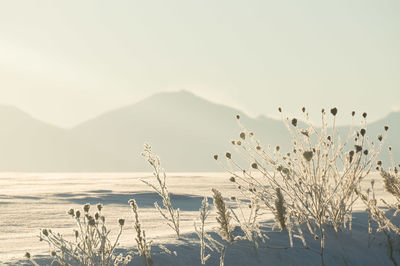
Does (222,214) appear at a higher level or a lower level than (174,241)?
higher

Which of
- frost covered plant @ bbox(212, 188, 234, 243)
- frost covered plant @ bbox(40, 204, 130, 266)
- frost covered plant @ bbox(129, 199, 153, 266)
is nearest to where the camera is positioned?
frost covered plant @ bbox(40, 204, 130, 266)

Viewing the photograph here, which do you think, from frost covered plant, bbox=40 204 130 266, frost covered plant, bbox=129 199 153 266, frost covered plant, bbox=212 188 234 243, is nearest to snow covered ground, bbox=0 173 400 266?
frost covered plant, bbox=212 188 234 243

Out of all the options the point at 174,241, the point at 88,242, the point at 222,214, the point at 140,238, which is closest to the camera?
the point at 88,242

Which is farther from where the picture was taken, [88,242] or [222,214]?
[222,214]

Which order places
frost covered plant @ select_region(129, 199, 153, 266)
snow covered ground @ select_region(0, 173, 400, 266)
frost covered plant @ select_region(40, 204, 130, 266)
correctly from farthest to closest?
snow covered ground @ select_region(0, 173, 400, 266) → frost covered plant @ select_region(129, 199, 153, 266) → frost covered plant @ select_region(40, 204, 130, 266)

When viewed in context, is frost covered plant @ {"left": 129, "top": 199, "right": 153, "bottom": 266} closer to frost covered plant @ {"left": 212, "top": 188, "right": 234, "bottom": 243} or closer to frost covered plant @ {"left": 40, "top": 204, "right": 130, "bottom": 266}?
frost covered plant @ {"left": 40, "top": 204, "right": 130, "bottom": 266}

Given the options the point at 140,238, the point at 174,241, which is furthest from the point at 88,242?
the point at 174,241

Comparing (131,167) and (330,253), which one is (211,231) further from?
(131,167)

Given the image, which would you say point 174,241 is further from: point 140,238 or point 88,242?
point 88,242

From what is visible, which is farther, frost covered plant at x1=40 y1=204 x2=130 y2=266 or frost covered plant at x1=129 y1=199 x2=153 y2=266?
frost covered plant at x1=129 y1=199 x2=153 y2=266

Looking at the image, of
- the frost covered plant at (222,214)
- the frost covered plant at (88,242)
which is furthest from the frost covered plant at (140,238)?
the frost covered plant at (222,214)

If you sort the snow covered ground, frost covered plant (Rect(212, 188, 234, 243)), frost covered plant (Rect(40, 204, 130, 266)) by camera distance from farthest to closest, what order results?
the snow covered ground → frost covered plant (Rect(212, 188, 234, 243)) → frost covered plant (Rect(40, 204, 130, 266))

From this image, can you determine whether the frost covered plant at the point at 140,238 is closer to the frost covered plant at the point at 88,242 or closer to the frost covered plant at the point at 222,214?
the frost covered plant at the point at 88,242

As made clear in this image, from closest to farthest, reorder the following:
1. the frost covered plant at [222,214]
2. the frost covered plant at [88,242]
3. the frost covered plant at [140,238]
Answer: the frost covered plant at [88,242] < the frost covered plant at [140,238] < the frost covered plant at [222,214]
